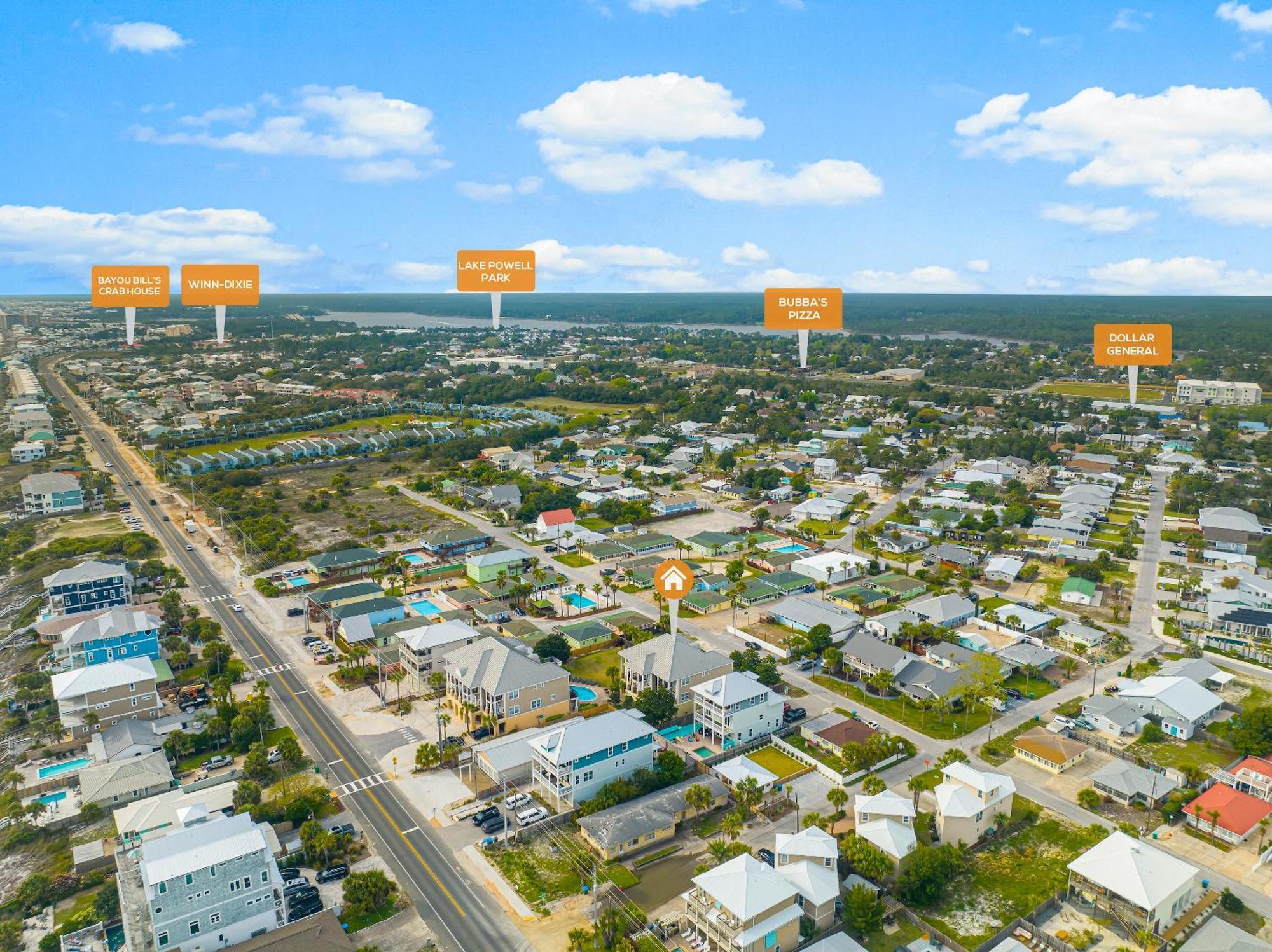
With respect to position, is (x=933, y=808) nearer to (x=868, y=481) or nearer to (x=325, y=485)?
(x=868, y=481)

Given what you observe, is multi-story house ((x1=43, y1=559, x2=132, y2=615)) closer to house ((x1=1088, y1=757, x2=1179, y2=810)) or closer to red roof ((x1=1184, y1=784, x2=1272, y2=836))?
house ((x1=1088, y1=757, x2=1179, y2=810))

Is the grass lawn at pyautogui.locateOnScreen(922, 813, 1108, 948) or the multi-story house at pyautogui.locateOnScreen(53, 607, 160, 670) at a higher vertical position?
the multi-story house at pyautogui.locateOnScreen(53, 607, 160, 670)

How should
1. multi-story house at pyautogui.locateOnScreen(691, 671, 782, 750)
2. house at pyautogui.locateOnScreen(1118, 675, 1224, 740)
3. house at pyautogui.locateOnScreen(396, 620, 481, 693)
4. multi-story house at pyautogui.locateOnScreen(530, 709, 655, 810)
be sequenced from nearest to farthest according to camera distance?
multi-story house at pyautogui.locateOnScreen(530, 709, 655, 810) → multi-story house at pyautogui.locateOnScreen(691, 671, 782, 750) → house at pyautogui.locateOnScreen(1118, 675, 1224, 740) → house at pyautogui.locateOnScreen(396, 620, 481, 693)

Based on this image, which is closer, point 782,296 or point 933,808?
point 933,808

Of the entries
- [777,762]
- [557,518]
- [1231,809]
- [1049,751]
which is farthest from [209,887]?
[557,518]

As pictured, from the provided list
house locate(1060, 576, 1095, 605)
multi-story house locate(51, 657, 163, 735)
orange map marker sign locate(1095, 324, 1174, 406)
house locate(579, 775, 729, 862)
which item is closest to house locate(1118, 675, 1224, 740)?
house locate(1060, 576, 1095, 605)

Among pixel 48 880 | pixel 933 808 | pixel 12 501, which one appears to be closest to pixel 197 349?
pixel 12 501
